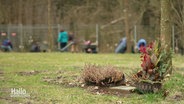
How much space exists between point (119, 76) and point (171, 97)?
236 cm

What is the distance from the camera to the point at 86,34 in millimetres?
37812

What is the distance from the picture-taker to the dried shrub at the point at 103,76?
12.2 metres

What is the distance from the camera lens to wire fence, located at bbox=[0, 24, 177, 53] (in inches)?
1467

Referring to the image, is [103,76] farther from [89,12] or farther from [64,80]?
[89,12]

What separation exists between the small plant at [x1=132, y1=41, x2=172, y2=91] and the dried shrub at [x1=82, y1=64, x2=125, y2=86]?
3.15 ft

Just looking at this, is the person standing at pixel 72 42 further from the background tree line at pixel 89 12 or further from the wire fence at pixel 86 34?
the background tree line at pixel 89 12

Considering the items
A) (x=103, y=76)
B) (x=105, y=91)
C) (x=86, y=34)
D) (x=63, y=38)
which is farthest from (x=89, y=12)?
(x=105, y=91)

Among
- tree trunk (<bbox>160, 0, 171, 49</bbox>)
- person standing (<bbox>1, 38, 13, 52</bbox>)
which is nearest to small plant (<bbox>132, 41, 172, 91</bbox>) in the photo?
tree trunk (<bbox>160, 0, 171, 49</bbox>)

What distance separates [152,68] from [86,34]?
87.3 ft

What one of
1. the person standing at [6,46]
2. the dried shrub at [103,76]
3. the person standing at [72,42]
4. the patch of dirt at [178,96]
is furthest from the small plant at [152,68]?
the person standing at [6,46]

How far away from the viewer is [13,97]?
10.4m

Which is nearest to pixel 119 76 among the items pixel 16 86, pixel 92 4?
pixel 16 86

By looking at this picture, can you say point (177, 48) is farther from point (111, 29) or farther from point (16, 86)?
point (16, 86)

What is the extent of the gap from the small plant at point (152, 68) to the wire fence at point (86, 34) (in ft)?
81.3
